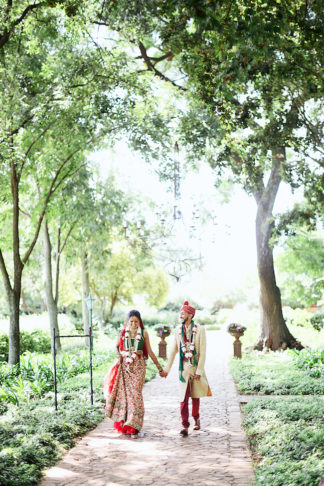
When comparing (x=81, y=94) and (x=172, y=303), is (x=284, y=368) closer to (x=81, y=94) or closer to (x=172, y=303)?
(x=81, y=94)

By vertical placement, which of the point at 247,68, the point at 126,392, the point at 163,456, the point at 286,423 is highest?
the point at 247,68

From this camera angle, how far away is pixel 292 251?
87.6 ft

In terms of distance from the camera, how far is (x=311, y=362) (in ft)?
42.5

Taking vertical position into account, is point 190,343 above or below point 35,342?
above

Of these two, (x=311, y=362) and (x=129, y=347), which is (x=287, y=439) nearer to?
(x=129, y=347)

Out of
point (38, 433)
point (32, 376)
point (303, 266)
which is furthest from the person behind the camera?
point (303, 266)

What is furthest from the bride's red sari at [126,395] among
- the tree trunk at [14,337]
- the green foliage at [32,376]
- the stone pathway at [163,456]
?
the tree trunk at [14,337]

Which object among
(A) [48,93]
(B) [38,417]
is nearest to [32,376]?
(B) [38,417]

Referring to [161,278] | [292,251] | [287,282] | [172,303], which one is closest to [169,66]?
[292,251]

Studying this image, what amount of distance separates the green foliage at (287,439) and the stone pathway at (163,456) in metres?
0.20

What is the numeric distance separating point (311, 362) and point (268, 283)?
6313 mm

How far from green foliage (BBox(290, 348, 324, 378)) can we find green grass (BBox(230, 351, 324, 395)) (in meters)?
0.13

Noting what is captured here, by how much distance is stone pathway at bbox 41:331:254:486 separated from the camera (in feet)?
17.4

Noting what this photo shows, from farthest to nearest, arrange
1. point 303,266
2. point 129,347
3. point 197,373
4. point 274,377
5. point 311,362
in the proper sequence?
point 303,266, point 311,362, point 274,377, point 129,347, point 197,373
